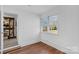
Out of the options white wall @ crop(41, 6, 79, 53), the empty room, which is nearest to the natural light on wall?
the empty room

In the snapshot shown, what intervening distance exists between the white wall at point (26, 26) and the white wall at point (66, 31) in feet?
0.80

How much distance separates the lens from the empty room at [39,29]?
1.90m

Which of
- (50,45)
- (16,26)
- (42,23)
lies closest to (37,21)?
(42,23)

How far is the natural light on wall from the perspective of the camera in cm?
223

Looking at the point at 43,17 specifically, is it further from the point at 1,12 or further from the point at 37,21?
the point at 1,12

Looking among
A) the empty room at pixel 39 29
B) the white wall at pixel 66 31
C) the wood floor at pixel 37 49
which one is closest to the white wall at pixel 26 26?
the empty room at pixel 39 29

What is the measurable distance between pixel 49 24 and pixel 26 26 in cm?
62

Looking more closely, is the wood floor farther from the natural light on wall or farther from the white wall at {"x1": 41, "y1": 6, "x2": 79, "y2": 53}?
the natural light on wall

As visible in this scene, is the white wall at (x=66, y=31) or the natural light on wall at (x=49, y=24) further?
the natural light on wall at (x=49, y=24)

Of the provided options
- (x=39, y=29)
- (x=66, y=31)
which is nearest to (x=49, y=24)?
(x=39, y=29)

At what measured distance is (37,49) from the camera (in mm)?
2098

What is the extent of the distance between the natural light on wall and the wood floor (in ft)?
1.37

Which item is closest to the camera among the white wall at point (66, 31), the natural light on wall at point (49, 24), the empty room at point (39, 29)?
the empty room at point (39, 29)

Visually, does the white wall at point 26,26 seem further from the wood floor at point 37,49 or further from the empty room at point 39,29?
the wood floor at point 37,49
